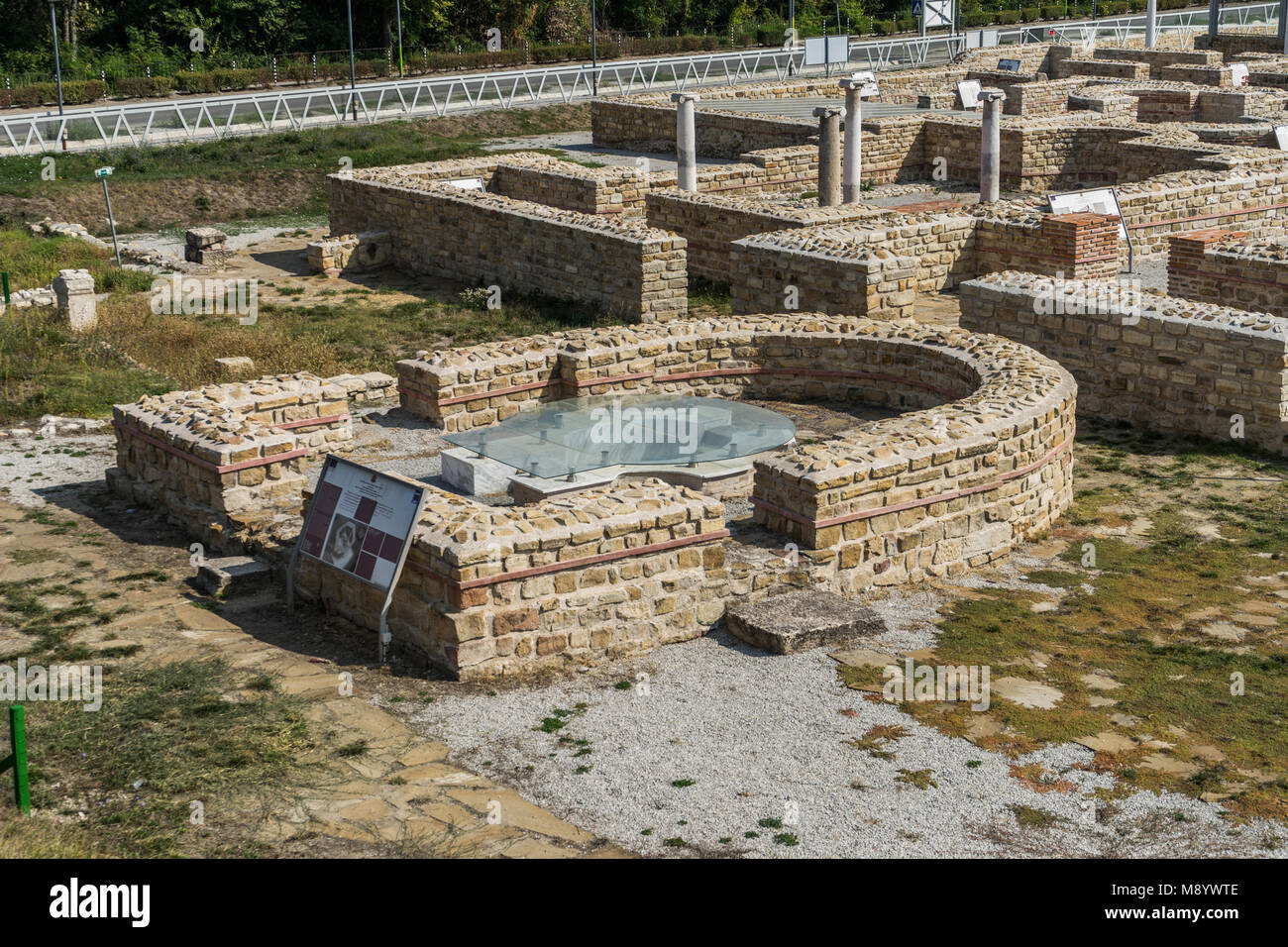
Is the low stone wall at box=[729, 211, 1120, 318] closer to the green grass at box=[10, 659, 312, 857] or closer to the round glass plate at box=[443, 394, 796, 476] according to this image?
the round glass plate at box=[443, 394, 796, 476]

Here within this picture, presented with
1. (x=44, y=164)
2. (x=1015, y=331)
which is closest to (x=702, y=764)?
(x=1015, y=331)

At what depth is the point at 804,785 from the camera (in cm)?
745

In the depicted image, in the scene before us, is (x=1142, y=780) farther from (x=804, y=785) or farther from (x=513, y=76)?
(x=513, y=76)

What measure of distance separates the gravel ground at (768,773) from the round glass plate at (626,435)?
216 cm

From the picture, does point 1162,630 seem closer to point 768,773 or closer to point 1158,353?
point 768,773

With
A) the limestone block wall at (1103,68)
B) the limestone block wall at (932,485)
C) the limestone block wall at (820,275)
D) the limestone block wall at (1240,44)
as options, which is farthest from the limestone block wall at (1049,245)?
the limestone block wall at (1240,44)

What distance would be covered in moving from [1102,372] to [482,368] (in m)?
5.54

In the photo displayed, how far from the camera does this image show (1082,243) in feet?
58.7

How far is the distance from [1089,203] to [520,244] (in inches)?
275

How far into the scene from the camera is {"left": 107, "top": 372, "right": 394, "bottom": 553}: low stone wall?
10969 mm

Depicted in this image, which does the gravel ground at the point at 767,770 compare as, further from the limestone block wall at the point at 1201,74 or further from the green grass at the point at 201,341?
the limestone block wall at the point at 1201,74

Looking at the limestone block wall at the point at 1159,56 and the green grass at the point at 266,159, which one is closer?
the green grass at the point at 266,159

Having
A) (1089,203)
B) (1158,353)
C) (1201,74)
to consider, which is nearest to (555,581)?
(1158,353)

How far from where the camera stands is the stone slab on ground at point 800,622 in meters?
9.05
